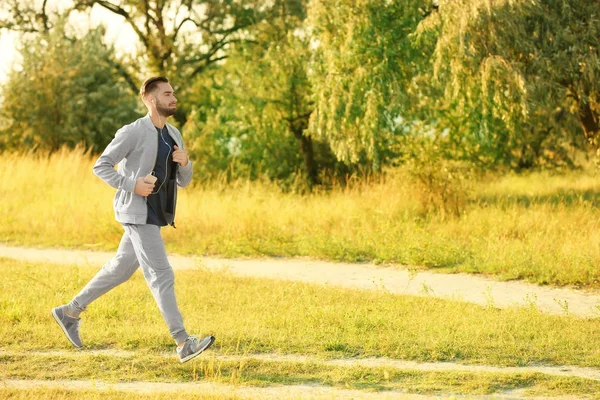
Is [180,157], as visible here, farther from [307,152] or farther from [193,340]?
[307,152]

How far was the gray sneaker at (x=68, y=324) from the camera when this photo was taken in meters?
6.98

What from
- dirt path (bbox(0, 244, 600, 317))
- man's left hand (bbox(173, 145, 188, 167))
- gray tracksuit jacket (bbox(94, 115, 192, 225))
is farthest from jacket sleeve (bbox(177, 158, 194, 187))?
dirt path (bbox(0, 244, 600, 317))

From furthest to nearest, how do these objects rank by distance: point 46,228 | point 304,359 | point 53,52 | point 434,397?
point 53,52
point 46,228
point 304,359
point 434,397

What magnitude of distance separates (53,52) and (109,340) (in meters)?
21.3

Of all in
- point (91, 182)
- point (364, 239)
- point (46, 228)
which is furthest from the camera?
point (91, 182)

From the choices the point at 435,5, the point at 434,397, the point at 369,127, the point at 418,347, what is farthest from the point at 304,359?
the point at 435,5

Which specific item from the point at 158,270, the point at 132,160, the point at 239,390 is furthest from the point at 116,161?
the point at 239,390

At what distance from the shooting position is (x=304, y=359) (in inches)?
266

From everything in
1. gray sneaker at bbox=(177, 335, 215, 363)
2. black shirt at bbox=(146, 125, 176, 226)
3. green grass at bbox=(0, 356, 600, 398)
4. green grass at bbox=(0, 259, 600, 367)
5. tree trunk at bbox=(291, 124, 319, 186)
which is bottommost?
tree trunk at bbox=(291, 124, 319, 186)

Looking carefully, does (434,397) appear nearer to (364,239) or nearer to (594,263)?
(594,263)

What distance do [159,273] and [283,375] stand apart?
1194 mm

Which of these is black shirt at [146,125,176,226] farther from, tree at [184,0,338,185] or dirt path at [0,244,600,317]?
tree at [184,0,338,185]

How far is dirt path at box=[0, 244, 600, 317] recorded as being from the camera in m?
9.12

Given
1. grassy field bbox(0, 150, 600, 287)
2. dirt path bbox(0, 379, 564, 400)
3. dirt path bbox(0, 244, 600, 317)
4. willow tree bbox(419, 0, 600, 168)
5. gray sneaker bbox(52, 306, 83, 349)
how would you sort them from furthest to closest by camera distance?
willow tree bbox(419, 0, 600, 168)
grassy field bbox(0, 150, 600, 287)
dirt path bbox(0, 244, 600, 317)
gray sneaker bbox(52, 306, 83, 349)
dirt path bbox(0, 379, 564, 400)
